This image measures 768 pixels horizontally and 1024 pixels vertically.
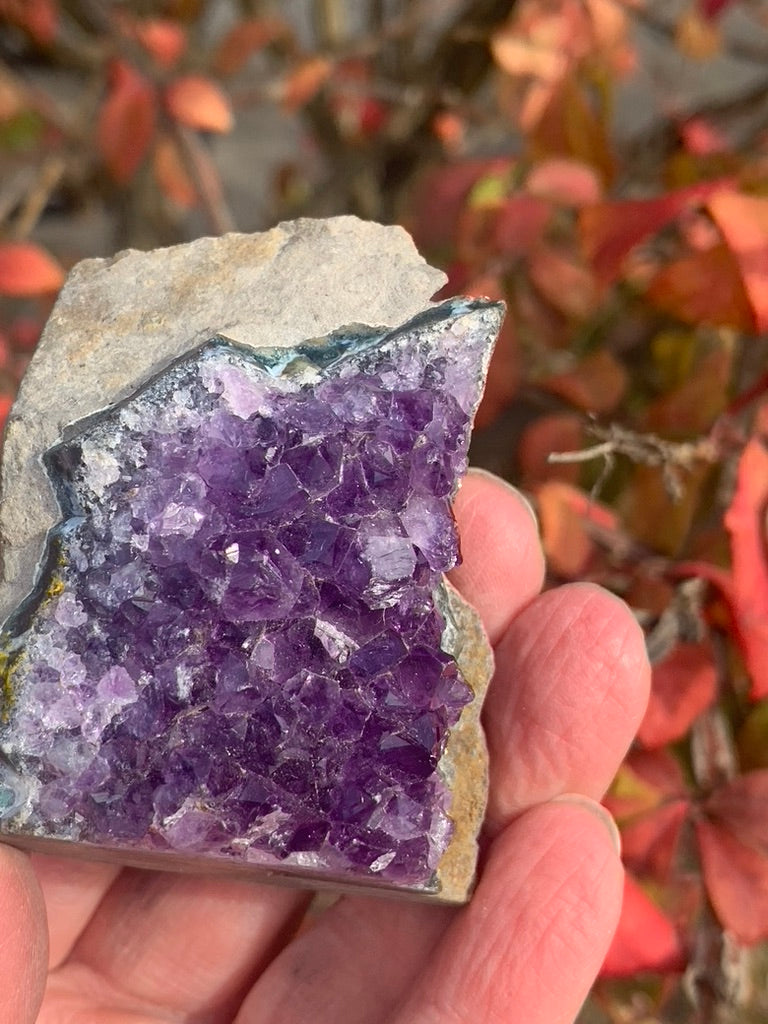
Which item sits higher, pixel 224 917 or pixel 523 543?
pixel 523 543

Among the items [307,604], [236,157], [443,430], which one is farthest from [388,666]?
[236,157]

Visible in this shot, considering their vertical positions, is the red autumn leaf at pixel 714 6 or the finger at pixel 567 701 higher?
the red autumn leaf at pixel 714 6

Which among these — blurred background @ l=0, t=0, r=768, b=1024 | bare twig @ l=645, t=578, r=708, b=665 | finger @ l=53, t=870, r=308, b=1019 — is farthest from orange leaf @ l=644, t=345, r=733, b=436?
finger @ l=53, t=870, r=308, b=1019

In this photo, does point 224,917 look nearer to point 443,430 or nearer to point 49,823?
point 49,823

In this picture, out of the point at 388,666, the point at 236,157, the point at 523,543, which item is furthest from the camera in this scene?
the point at 236,157

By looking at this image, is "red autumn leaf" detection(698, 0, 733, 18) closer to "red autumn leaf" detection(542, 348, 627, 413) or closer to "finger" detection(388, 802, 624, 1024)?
"red autumn leaf" detection(542, 348, 627, 413)

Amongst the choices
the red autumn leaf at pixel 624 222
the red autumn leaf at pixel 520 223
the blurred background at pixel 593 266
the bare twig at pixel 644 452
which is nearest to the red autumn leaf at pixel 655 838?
the blurred background at pixel 593 266

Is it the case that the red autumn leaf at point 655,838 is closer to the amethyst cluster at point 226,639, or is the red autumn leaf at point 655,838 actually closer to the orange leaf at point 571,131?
the amethyst cluster at point 226,639
